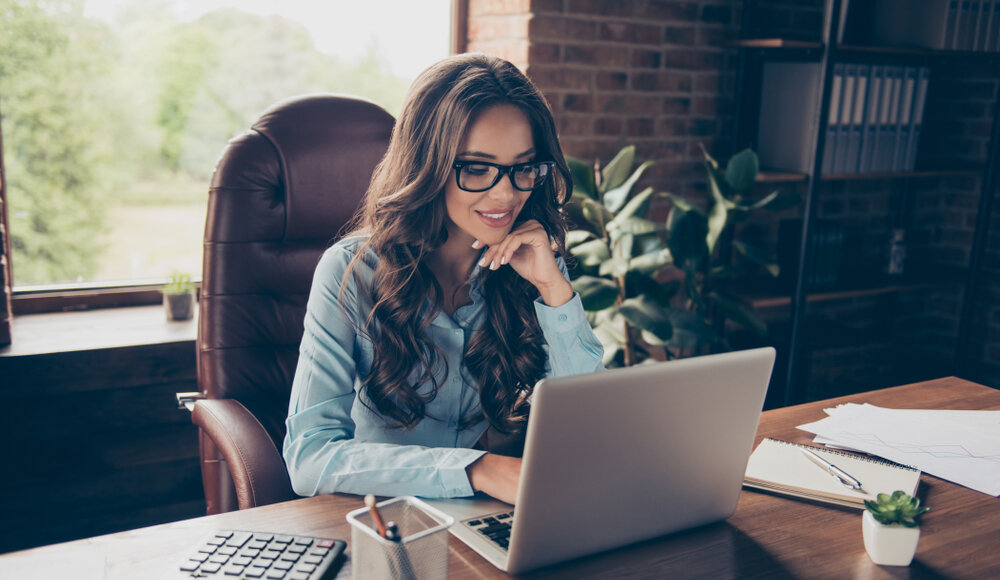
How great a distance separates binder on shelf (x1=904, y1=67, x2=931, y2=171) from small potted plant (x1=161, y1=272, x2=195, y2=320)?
2.68 meters

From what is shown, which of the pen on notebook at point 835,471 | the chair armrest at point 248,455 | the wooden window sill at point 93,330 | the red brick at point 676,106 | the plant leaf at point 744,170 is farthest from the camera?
the red brick at point 676,106

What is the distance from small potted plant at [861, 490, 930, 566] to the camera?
0.90m

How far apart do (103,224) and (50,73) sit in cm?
44

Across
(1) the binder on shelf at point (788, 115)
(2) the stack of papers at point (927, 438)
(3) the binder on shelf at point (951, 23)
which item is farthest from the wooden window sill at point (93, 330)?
(3) the binder on shelf at point (951, 23)

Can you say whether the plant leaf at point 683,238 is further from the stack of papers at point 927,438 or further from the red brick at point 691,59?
the stack of papers at point 927,438

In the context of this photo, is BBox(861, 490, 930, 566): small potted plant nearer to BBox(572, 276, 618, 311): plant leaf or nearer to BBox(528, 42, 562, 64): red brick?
BBox(572, 276, 618, 311): plant leaf

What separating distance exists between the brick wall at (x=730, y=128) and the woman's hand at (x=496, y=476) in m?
1.66

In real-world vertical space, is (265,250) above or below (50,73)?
below

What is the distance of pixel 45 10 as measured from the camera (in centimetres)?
212

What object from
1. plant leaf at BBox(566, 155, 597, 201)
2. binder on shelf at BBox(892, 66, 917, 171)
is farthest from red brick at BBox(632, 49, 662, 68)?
binder on shelf at BBox(892, 66, 917, 171)

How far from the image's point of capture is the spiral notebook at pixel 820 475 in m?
1.09

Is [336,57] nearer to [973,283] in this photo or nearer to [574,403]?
[574,403]

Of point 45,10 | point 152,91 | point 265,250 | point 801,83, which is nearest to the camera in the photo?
point 265,250

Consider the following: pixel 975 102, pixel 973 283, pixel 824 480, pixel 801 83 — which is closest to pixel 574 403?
pixel 824 480
